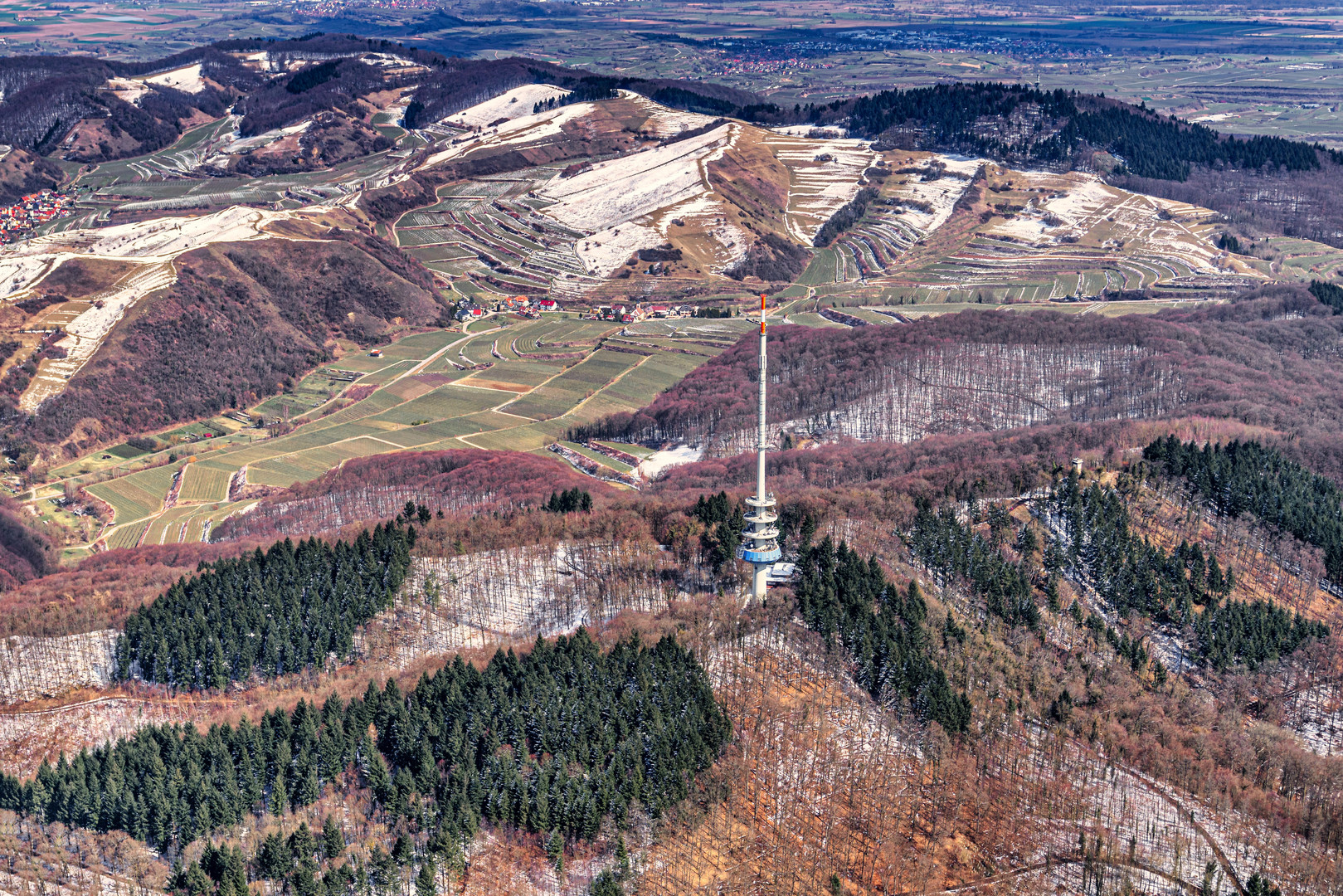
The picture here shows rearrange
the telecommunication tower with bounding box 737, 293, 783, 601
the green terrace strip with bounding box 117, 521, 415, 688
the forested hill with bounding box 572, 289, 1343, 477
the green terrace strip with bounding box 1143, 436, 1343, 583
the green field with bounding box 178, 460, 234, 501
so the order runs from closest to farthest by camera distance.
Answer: the green terrace strip with bounding box 117, 521, 415, 688, the telecommunication tower with bounding box 737, 293, 783, 601, the green terrace strip with bounding box 1143, 436, 1343, 583, the forested hill with bounding box 572, 289, 1343, 477, the green field with bounding box 178, 460, 234, 501

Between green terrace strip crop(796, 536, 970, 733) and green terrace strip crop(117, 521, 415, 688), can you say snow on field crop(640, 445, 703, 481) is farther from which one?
green terrace strip crop(796, 536, 970, 733)

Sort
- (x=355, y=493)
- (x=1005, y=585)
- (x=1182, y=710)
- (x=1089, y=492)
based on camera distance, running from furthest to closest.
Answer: (x=355, y=493), (x=1089, y=492), (x=1005, y=585), (x=1182, y=710)

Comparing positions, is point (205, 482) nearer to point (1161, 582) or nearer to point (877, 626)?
point (877, 626)

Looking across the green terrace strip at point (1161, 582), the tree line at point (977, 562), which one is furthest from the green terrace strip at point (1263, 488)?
the tree line at point (977, 562)

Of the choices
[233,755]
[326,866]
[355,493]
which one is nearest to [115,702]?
[233,755]

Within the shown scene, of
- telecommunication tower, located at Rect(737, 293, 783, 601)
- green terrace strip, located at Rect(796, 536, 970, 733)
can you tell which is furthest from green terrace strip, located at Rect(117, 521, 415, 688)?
green terrace strip, located at Rect(796, 536, 970, 733)

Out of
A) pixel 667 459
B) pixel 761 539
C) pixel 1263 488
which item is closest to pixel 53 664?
pixel 761 539

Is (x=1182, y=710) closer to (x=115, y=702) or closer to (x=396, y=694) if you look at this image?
(x=396, y=694)

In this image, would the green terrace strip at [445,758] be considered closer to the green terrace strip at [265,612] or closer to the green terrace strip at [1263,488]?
the green terrace strip at [265,612]
